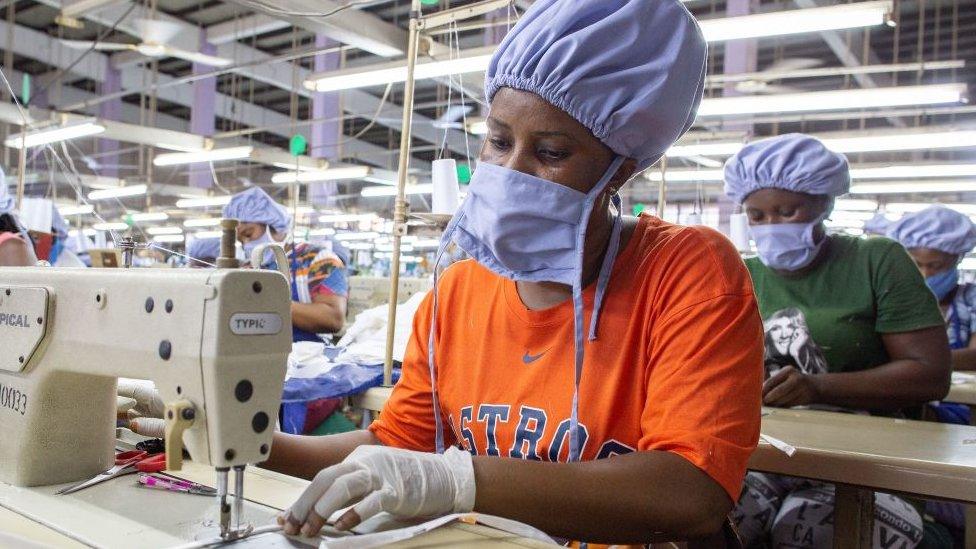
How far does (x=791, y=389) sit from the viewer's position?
212 cm

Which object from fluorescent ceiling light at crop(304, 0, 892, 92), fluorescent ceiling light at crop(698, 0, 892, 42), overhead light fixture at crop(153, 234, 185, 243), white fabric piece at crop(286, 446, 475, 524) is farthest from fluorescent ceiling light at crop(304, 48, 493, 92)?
overhead light fixture at crop(153, 234, 185, 243)

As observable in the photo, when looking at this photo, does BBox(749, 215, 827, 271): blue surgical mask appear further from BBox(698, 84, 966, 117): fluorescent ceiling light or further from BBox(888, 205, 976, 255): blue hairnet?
BBox(888, 205, 976, 255): blue hairnet

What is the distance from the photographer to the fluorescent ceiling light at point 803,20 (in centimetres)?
326

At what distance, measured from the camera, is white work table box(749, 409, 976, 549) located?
1479 millimetres

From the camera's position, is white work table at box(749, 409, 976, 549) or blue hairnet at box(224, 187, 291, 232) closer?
white work table at box(749, 409, 976, 549)

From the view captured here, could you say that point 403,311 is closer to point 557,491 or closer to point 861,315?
point 861,315

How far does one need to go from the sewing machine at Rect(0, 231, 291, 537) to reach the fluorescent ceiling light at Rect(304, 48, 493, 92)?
2763mm

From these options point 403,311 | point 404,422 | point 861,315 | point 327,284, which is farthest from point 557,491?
point 327,284

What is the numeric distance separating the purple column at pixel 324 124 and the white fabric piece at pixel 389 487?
9627 mm

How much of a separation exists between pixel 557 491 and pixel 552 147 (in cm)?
50

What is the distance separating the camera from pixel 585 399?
119cm

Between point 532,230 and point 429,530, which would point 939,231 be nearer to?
point 532,230

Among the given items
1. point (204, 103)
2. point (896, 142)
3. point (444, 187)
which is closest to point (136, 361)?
point (444, 187)

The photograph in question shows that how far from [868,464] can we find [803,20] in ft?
8.07
